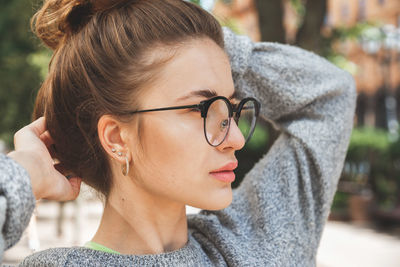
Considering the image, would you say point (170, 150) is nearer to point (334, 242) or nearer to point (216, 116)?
point (216, 116)

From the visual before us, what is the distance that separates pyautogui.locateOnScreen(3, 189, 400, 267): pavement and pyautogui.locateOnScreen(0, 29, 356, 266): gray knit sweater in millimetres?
4376

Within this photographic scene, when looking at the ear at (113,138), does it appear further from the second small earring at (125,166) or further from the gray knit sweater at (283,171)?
the gray knit sweater at (283,171)

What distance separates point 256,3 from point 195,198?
4.07 metres

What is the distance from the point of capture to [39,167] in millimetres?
1317

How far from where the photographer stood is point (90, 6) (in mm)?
1638

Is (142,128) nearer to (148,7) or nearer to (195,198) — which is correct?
(195,198)

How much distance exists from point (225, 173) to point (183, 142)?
180mm

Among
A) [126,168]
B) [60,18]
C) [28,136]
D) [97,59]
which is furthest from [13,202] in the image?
[60,18]

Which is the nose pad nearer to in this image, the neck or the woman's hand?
the neck

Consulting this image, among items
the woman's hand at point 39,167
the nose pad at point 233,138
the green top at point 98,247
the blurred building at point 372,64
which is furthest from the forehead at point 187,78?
the blurred building at point 372,64

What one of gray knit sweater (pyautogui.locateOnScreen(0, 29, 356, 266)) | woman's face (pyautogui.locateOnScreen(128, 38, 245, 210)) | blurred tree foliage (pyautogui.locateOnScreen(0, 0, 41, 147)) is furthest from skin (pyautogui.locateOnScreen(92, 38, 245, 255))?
blurred tree foliage (pyautogui.locateOnScreen(0, 0, 41, 147))

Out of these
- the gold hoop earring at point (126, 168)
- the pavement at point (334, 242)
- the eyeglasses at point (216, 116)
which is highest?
the eyeglasses at point (216, 116)

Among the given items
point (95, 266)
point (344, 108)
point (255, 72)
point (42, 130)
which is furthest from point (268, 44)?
point (95, 266)

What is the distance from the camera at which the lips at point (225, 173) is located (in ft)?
5.02
